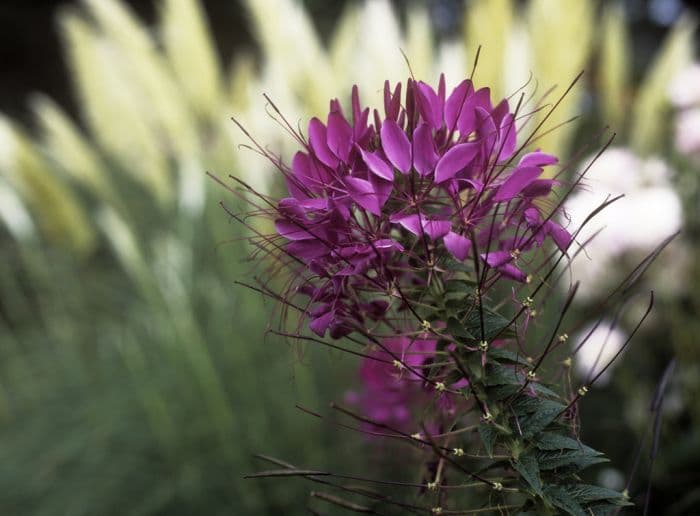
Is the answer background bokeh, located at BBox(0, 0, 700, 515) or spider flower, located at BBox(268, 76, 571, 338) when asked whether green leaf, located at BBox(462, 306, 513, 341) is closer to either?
spider flower, located at BBox(268, 76, 571, 338)

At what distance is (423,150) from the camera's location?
0.42m

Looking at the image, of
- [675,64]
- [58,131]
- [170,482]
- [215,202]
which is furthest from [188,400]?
[675,64]

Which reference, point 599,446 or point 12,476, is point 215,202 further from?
point 599,446

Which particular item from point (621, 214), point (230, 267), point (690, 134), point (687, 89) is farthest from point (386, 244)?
point (230, 267)

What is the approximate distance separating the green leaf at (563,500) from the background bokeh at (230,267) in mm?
728

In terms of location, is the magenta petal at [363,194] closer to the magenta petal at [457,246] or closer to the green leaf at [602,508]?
the magenta petal at [457,246]

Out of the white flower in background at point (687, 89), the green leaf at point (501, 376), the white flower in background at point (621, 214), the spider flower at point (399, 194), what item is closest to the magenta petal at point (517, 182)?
the spider flower at point (399, 194)

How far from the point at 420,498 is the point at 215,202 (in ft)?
5.51

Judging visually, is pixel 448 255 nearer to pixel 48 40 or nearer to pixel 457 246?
pixel 457 246

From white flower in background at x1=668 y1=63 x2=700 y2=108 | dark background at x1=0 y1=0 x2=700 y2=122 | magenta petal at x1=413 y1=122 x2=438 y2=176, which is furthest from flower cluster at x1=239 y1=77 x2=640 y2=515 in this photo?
dark background at x1=0 y1=0 x2=700 y2=122

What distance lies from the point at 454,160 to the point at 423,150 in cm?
2

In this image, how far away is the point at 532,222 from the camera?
0.45m

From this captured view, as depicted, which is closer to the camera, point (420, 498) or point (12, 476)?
point (420, 498)

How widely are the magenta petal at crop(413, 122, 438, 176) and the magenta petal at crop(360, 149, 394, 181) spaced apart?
0.02 m
